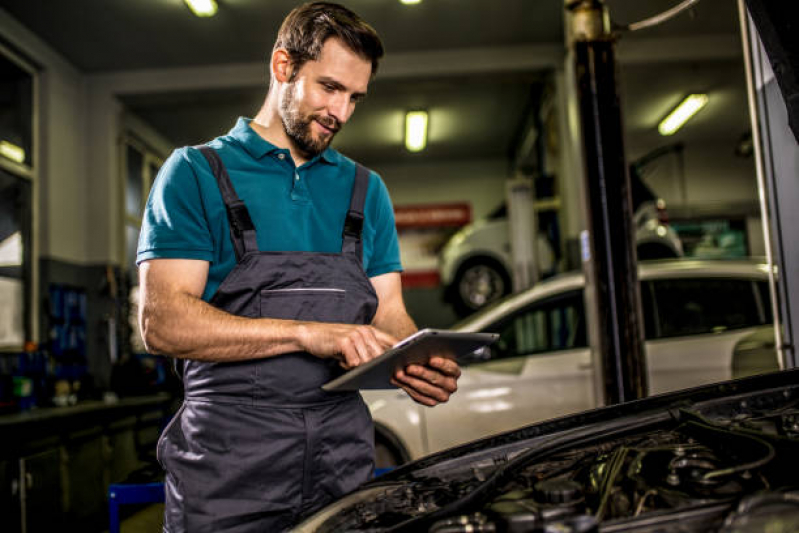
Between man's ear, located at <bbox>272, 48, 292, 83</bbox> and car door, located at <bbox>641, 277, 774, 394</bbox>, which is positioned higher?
man's ear, located at <bbox>272, 48, 292, 83</bbox>

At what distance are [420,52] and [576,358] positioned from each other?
187 inches

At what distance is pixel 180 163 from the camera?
1428 mm

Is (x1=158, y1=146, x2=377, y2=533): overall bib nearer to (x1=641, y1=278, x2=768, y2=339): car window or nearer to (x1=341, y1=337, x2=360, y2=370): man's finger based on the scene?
(x1=341, y1=337, x2=360, y2=370): man's finger

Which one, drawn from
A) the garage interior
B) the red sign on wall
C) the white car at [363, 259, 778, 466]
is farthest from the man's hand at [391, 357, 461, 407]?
the red sign on wall

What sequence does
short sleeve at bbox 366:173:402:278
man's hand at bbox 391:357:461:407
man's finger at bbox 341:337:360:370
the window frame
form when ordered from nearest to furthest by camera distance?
man's finger at bbox 341:337:360:370, man's hand at bbox 391:357:461:407, short sleeve at bbox 366:173:402:278, the window frame

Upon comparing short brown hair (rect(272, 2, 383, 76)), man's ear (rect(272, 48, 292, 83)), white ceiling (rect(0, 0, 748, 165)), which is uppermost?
white ceiling (rect(0, 0, 748, 165))

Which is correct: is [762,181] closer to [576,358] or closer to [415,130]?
[576,358]

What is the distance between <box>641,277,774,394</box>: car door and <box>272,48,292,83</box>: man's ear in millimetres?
3182

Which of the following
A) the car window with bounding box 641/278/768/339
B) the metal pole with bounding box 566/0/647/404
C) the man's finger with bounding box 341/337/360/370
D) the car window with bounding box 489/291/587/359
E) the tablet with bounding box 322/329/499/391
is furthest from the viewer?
the car window with bounding box 489/291/587/359

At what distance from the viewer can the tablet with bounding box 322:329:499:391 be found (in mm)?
1134

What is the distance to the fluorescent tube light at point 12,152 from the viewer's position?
605cm

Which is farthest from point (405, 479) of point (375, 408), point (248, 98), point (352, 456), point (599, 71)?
point (248, 98)

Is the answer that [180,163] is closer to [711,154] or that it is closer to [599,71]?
[599,71]

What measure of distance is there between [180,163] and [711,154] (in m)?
12.1
